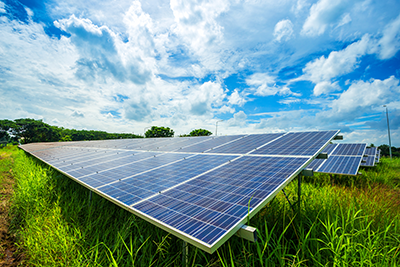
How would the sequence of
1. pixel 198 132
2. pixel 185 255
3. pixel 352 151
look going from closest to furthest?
pixel 185 255 < pixel 352 151 < pixel 198 132

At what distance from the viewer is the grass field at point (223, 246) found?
A: 3.42 meters

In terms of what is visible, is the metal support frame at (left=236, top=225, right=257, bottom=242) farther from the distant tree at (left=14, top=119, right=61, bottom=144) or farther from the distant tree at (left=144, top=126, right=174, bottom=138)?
the distant tree at (left=14, top=119, right=61, bottom=144)

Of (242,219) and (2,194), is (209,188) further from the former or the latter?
(2,194)

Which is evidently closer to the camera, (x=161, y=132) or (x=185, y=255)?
(x=185, y=255)

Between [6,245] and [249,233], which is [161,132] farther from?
[249,233]

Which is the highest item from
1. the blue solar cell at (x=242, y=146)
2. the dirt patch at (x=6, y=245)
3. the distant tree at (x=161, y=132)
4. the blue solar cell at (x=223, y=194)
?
the distant tree at (x=161, y=132)

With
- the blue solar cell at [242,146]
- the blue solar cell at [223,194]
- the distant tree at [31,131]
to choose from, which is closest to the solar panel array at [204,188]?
the blue solar cell at [223,194]

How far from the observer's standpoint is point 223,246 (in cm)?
394

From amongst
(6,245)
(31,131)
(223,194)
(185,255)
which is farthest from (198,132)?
(185,255)

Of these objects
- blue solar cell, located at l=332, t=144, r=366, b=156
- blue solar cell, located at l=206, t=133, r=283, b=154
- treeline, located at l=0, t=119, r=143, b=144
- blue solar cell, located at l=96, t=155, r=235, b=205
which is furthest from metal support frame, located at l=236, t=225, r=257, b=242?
treeline, located at l=0, t=119, r=143, b=144

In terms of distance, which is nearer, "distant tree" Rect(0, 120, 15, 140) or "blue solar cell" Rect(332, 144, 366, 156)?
"blue solar cell" Rect(332, 144, 366, 156)

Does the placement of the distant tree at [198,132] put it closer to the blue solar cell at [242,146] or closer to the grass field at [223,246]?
the blue solar cell at [242,146]

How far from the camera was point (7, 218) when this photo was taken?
6.73 meters

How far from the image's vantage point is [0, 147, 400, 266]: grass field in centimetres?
342
